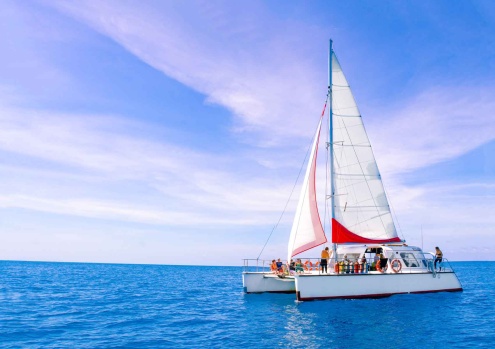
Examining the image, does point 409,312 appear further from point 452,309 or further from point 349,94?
point 349,94

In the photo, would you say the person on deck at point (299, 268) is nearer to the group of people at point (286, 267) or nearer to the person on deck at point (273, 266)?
the group of people at point (286, 267)

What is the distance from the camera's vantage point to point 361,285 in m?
20.7

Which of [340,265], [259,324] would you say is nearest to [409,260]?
[340,265]

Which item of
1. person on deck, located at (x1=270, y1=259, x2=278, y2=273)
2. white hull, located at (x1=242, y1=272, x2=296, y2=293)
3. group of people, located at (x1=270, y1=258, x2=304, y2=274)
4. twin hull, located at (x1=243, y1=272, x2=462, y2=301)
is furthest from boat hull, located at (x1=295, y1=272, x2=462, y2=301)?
person on deck, located at (x1=270, y1=259, x2=278, y2=273)

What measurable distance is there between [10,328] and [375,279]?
17791mm

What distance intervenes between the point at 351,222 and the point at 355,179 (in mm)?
2802

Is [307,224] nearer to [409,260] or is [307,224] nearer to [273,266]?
[273,266]

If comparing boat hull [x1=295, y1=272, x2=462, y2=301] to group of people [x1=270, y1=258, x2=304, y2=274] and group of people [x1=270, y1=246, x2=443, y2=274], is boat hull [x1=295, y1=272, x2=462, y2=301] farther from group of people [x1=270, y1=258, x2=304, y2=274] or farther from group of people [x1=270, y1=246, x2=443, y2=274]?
group of people [x1=270, y1=258, x2=304, y2=274]

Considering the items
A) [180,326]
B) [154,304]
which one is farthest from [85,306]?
[180,326]

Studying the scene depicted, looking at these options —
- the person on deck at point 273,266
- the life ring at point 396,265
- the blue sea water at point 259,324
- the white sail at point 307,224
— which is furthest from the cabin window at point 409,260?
the person on deck at point 273,266

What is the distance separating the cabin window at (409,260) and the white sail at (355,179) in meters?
1.23

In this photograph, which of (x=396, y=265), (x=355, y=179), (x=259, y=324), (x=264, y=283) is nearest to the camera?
(x=259, y=324)

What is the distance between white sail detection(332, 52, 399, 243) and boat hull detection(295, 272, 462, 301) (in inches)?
131

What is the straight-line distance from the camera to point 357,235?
A: 24.2m
